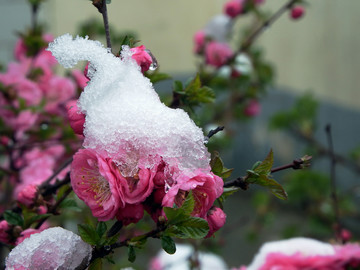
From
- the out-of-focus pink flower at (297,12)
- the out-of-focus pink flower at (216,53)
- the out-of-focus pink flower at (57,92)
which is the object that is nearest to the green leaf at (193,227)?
the out-of-focus pink flower at (57,92)

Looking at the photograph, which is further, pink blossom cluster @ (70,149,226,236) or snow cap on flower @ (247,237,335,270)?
snow cap on flower @ (247,237,335,270)

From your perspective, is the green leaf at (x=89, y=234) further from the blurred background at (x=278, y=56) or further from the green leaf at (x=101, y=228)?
the blurred background at (x=278, y=56)

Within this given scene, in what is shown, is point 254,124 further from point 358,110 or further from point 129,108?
point 129,108

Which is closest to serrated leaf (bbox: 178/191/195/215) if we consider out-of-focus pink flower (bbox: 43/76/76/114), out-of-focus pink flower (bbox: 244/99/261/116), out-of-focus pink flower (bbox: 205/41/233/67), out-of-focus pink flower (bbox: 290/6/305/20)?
out-of-focus pink flower (bbox: 43/76/76/114)

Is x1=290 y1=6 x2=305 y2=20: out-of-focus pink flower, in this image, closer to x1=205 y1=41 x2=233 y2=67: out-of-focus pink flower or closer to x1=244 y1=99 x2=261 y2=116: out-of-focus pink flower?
x1=205 y1=41 x2=233 y2=67: out-of-focus pink flower

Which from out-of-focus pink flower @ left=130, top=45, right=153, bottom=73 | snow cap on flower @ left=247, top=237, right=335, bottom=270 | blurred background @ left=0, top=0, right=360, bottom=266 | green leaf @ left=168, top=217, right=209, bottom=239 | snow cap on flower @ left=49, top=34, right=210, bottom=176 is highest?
out-of-focus pink flower @ left=130, top=45, right=153, bottom=73

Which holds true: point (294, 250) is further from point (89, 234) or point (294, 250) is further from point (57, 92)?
point (57, 92)
